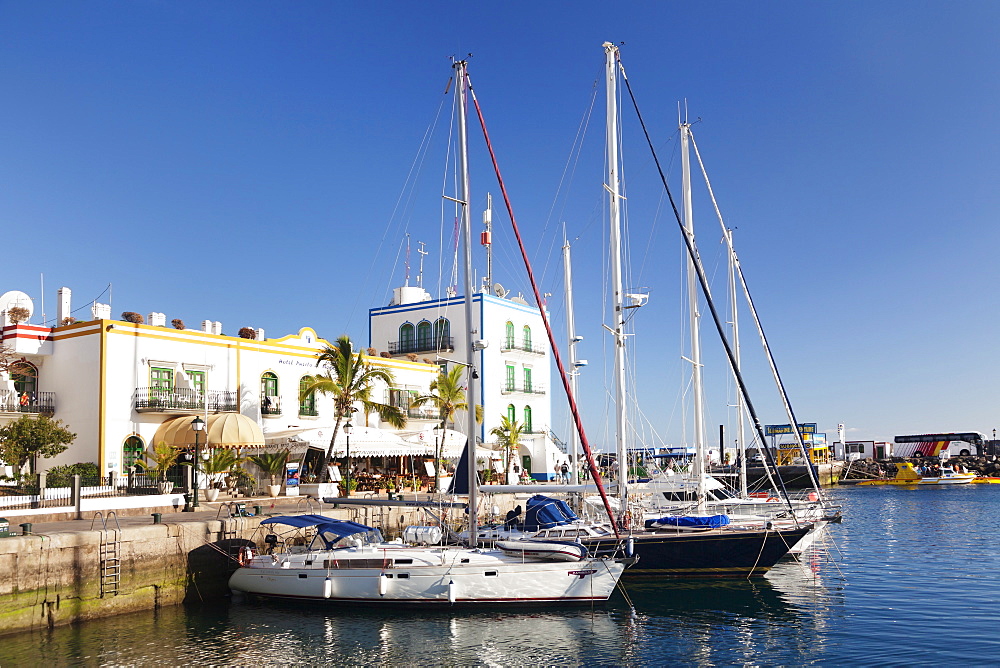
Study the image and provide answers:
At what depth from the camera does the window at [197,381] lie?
3525 cm

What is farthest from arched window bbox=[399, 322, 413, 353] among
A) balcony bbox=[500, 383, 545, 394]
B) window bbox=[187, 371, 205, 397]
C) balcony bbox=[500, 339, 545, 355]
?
window bbox=[187, 371, 205, 397]

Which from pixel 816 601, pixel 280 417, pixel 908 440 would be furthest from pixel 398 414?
pixel 908 440

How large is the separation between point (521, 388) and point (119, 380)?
25563mm

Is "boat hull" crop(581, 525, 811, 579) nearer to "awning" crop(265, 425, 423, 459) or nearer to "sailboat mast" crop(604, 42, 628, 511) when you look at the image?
"sailboat mast" crop(604, 42, 628, 511)

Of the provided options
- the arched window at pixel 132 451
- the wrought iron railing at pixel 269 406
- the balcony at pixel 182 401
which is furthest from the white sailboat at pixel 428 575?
the wrought iron railing at pixel 269 406

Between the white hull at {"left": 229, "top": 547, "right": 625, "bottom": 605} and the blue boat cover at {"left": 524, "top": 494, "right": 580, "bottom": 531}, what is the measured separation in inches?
128

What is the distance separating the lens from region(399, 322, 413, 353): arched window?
51500 millimetres

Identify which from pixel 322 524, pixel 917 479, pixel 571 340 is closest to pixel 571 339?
pixel 571 340

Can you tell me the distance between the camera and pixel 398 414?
1481 inches

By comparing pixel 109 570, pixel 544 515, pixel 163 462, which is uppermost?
pixel 163 462

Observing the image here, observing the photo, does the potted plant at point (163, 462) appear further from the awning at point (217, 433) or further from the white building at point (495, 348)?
the white building at point (495, 348)

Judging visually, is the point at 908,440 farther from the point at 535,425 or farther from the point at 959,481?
the point at 535,425

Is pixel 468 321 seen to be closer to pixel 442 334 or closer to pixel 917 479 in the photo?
pixel 442 334

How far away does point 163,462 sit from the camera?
3077cm
